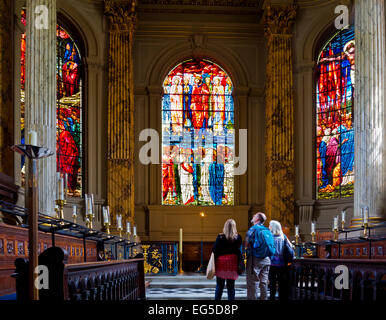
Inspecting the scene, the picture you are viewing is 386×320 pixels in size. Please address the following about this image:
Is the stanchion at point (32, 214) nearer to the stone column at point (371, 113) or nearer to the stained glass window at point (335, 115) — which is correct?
the stone column at point (371, 113)

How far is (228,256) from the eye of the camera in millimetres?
8312

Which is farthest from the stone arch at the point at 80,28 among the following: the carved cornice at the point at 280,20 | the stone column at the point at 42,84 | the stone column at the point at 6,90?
the stone column at the point at 42,84

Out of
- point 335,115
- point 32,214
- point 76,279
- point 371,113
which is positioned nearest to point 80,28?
point 335,115

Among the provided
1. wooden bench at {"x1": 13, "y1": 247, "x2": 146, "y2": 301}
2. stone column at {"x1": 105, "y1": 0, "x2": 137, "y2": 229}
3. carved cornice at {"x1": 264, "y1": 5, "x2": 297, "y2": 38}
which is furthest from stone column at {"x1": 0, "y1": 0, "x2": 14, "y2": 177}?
carved cornice at {"x1": 264, "y1": 5, "x2": 297, "y2": 38}

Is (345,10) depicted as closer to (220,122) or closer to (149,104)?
(220,122)

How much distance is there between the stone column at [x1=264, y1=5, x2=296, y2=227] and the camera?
18016 mm

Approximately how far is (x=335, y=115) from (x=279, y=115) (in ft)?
5.87

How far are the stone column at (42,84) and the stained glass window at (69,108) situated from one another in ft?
18.9

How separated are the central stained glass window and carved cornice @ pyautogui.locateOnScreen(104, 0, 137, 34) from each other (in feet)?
9.26

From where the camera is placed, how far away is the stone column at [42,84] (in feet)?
37.4

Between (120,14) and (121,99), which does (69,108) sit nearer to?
(121,99)

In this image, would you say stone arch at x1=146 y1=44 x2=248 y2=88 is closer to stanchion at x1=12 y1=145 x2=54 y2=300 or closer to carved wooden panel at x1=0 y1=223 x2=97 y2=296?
carved wooden panel at x1=0 y1=223 x2=97 y2=296

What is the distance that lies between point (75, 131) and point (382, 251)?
1059cm

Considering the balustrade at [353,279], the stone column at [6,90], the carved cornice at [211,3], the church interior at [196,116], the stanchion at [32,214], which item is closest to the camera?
the stanchion at [32,214]
